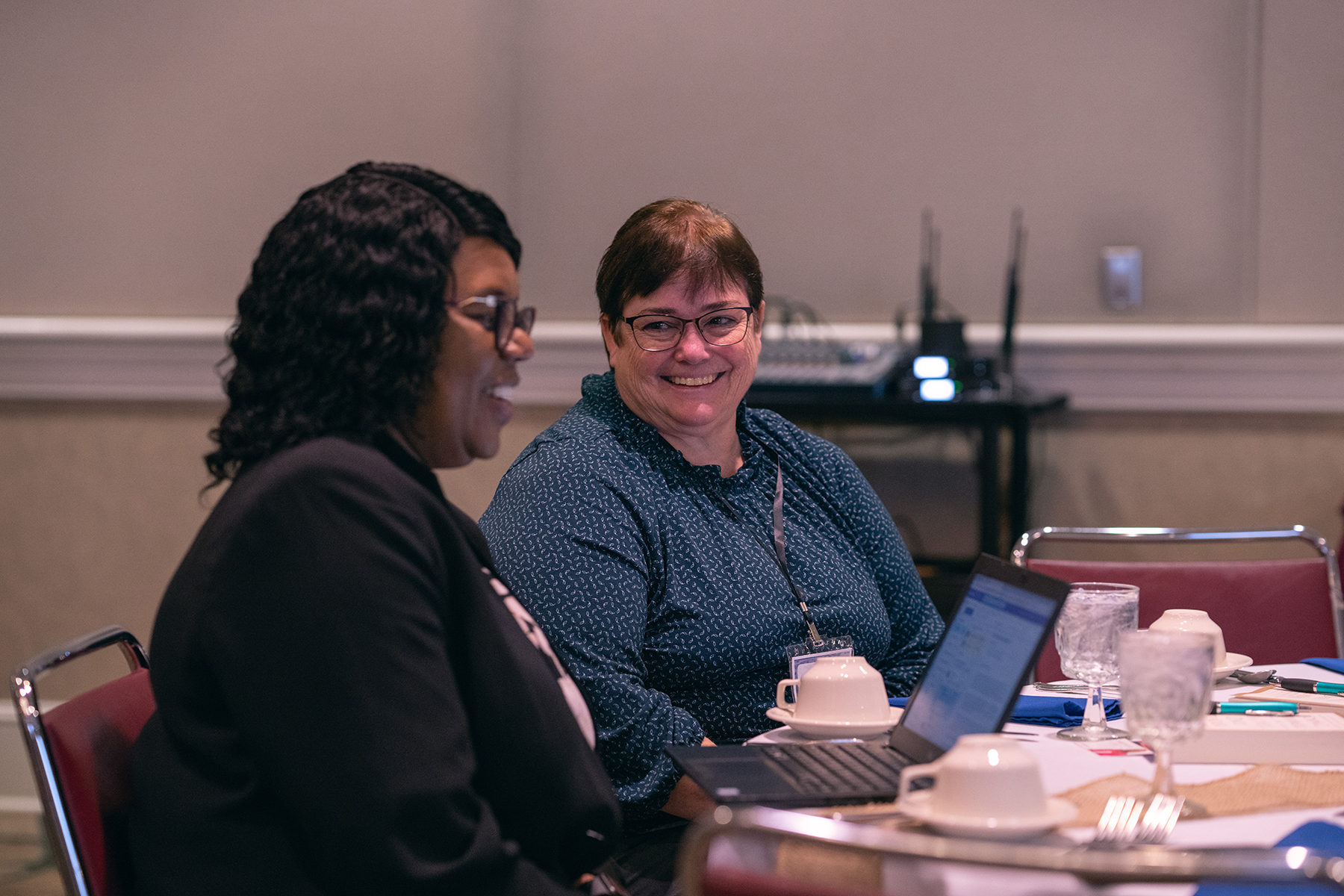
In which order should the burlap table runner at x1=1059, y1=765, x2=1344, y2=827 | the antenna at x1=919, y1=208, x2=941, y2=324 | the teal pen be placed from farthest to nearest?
1. the antenna at x1=919, y1=208, x2=941, y2=324
2. the teal pen
3. the burlap table runner at x1=1059, y1=765, x2=1344, y2=827

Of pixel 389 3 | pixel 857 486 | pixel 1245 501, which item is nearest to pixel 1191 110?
pixel 1245 501

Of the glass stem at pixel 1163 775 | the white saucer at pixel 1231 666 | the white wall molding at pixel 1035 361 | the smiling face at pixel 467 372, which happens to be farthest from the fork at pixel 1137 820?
the white wall molding at pixel 1035 361

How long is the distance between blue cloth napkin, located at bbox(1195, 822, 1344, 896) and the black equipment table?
205 centimetres

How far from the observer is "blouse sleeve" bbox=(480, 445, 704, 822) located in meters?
1.58

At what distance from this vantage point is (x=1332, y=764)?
4.20 ft

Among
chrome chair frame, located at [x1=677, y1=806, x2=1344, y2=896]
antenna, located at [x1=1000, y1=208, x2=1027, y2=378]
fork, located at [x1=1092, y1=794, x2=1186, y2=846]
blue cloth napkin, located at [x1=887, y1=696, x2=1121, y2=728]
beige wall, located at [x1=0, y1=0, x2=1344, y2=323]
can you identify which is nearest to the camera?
chrome chair frame, located at [x1=677, y1=806, x2=1344, y2=896]

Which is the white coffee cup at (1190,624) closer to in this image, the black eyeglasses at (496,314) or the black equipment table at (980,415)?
the black eyeglasses at (496,314)

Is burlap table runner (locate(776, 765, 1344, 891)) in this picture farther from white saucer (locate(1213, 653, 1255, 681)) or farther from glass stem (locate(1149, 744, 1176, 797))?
white saucer (locate(1213, 653, 1255, 681))

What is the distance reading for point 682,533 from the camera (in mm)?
1824

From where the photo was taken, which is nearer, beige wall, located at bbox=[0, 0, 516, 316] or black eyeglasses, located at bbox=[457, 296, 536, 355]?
black eyeglasses, located at bbox=[457, 296, 536, 355]

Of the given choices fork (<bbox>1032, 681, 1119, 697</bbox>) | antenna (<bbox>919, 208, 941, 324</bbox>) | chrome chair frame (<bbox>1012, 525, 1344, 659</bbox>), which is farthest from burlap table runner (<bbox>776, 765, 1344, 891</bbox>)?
antenna (<bbox>919, 208, 941, 324</bbox>)

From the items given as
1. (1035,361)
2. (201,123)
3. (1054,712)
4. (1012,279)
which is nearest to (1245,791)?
(1054,712)

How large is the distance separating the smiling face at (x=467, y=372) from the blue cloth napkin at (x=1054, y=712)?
0.74 meters

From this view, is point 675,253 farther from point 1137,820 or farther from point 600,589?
point 1137,820
